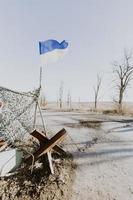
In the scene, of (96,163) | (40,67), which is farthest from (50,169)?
(40,67)

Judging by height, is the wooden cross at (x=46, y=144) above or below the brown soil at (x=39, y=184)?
above

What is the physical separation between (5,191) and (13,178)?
1.48 feet

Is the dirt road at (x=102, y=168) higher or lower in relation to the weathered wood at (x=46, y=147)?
lower

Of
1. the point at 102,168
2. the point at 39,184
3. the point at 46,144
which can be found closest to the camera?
the point at 39,184

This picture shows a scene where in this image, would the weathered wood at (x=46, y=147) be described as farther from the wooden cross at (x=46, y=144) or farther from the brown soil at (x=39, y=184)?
the brown soil at (x=39, y=184)

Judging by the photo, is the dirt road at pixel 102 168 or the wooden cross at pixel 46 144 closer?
the dirt road at pixel 102 168

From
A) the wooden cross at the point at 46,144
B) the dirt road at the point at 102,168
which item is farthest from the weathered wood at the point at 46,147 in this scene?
the dirt road at the point at 102,168

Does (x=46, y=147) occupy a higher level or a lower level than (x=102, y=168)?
higher

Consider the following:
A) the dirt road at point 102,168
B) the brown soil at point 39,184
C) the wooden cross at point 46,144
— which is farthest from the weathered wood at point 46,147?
the dirt road at point 102,168

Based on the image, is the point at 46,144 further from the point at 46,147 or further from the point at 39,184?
the point at 39,184

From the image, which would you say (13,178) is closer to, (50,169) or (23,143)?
(50,169)

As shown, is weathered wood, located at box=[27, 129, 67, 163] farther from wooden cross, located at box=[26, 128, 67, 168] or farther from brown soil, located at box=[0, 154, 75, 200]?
brown soil, located at box=[0, 154, 75, 200]

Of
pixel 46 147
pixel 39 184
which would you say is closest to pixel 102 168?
pixel 46 147

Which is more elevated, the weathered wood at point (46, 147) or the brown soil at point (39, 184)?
the weathered wood at point (46, 147)
